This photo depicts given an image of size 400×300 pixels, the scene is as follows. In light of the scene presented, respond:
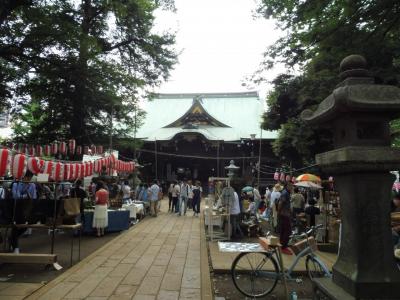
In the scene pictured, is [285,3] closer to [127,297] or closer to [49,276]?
[127,297]

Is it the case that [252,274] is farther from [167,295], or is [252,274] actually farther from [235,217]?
[235,217]

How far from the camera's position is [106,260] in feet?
28.7

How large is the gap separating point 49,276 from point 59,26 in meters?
7.06

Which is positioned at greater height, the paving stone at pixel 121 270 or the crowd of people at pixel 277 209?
the crowd of people at pixel 277 209

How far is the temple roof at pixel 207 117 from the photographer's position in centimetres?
3262

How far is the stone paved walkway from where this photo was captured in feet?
20.5

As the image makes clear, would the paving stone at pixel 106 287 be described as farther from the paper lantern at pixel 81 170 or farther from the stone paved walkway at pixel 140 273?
the paper lantern at pixel 81 170

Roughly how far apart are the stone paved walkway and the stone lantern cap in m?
3.66

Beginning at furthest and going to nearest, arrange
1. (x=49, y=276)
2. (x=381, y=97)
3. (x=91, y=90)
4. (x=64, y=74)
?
(x=91, y=90)
(x=64, y=74)
(x=49, y=276)
(x=381, y=97)

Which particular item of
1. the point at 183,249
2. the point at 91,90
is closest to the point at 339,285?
the point at 183,249

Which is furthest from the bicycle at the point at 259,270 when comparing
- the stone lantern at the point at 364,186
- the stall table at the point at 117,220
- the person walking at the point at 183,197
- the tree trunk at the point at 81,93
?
the person walking at the point at 183,197

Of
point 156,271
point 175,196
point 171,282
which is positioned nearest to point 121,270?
point 156,271

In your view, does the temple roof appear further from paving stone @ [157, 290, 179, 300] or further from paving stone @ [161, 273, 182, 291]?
paving stone @ [157, 290, 179, 300]

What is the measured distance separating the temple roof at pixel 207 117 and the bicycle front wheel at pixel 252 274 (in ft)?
77.7
